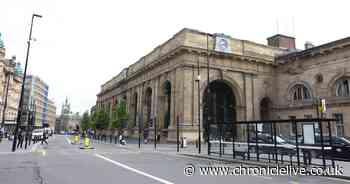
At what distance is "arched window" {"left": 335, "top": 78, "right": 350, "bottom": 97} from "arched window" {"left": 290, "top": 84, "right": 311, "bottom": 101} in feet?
12.1

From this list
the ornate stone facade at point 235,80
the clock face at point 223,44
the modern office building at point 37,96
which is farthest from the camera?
the modern office building at point 37,96

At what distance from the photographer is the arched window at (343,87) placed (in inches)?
1223

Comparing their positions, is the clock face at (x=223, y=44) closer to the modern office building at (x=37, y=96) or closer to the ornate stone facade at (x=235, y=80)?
the ornate stone facade at (x=235, y=80)

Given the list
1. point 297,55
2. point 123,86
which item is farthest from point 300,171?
point 123,86

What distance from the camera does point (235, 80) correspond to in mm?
36906

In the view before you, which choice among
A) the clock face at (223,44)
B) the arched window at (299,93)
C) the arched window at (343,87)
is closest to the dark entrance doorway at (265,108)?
the arched window at (299,93)

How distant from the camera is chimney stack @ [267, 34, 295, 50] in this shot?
153 ft

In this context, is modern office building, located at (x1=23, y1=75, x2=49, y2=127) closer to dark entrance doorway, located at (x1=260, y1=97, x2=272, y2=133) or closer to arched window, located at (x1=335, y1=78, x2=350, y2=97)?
dark entrance doorway, located at (x1=260, y1=97, x2=272, y2=133)

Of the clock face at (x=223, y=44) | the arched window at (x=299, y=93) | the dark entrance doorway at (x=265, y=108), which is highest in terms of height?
the clock face at (x=223, y=44)

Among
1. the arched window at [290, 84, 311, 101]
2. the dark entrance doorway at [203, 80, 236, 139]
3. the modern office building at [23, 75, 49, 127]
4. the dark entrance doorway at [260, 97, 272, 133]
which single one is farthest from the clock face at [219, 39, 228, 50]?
the modern office building at [23, 75, 49, 127]

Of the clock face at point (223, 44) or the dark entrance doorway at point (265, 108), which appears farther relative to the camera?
the dark entrance doorway at point (265, 108)

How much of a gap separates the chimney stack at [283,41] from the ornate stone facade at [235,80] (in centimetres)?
396

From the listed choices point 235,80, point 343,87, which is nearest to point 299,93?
point 343,87

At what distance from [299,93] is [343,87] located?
620cm
